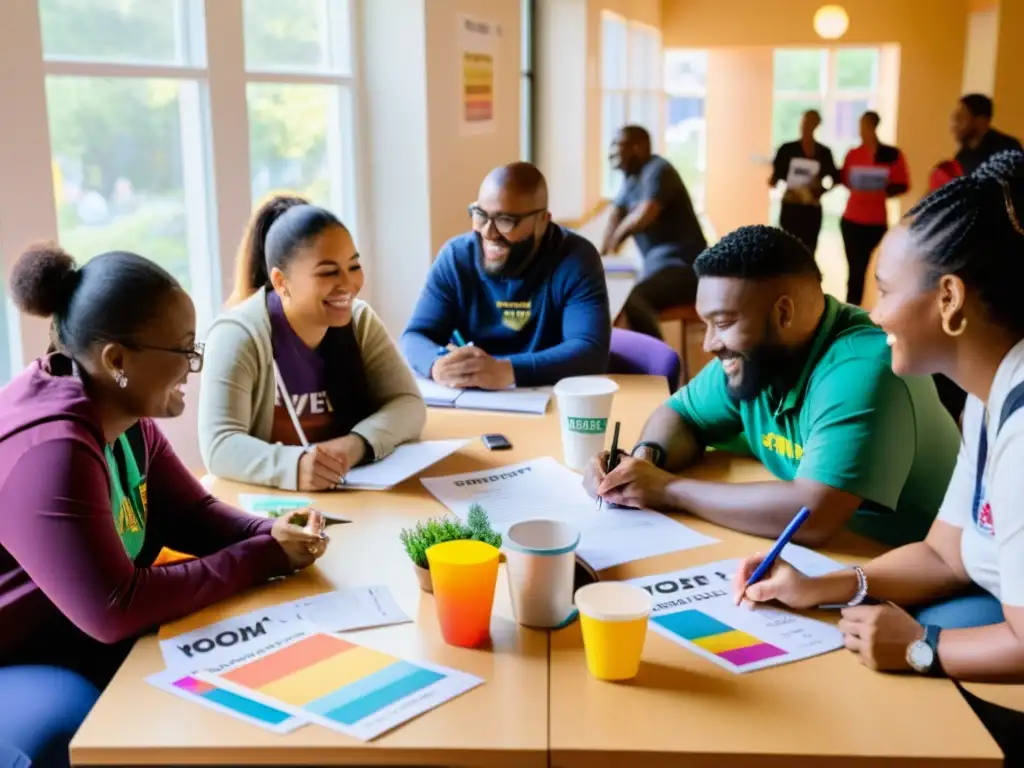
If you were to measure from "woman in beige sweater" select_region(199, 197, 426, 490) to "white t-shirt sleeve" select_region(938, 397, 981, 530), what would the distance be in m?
1.05

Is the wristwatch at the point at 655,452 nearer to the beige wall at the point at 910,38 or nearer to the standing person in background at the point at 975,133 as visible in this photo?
the standing person in background at the point at 975,133

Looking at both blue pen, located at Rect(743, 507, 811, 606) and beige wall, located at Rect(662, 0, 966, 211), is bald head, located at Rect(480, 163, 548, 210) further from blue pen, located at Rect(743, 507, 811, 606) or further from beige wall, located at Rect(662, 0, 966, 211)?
beige wall, located at Rect(662, 0, 966, 211)

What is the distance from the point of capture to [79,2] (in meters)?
2.66

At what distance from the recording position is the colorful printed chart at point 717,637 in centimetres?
132

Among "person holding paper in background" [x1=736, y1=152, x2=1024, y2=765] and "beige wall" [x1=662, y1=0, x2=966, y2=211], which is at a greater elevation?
"beige wall" [x1=662, y1=0, x2=966, y2=211]

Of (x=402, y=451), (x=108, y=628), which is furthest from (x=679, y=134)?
(x=108, y=628)

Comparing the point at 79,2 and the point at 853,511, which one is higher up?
the point at 79,2

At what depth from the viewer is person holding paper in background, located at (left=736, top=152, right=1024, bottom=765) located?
4.23 feet

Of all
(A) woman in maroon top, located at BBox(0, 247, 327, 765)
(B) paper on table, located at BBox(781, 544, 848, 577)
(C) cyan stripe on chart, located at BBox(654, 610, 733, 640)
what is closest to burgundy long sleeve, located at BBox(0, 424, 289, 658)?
(A) woman in maroon top, located at BBox(0, 247, 327, 765)

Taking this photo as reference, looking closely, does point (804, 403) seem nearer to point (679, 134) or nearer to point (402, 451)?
point (402, 451)

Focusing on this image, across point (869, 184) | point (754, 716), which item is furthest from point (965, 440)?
point (869, 184)

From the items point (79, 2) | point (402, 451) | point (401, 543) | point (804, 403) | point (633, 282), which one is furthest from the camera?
point (633, 282)

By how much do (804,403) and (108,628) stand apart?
1.19m

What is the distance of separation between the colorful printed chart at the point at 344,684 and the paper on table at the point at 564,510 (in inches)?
15.5
